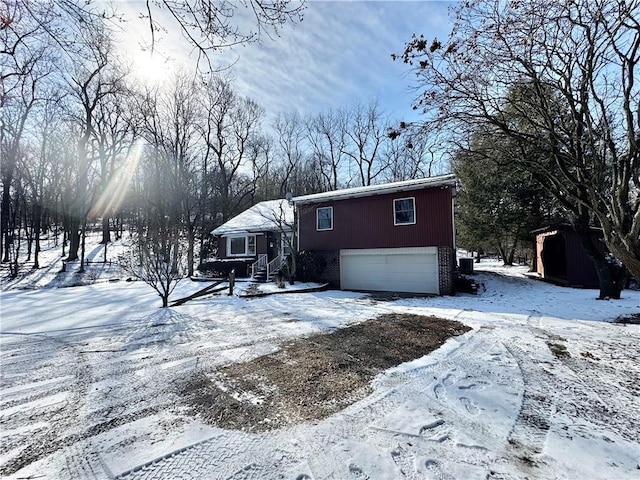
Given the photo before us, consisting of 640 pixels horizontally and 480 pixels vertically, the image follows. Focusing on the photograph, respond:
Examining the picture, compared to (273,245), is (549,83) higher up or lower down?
higher up

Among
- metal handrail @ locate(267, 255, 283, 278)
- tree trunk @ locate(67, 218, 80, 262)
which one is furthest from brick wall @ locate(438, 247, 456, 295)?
tree trunk @ locate(67, 218, 80, 262)

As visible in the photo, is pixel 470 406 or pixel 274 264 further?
pixel 274 264

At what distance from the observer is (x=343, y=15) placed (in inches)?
221

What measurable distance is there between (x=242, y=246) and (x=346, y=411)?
17.7 m

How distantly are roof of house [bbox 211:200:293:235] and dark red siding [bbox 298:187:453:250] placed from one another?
66.0 inches

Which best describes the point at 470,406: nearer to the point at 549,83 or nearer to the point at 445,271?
the point at 549,83

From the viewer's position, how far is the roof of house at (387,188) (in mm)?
13109

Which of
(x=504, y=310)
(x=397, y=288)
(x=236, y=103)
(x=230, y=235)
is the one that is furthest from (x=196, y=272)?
(x=504, y=310)

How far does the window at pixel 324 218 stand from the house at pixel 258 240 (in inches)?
59.3

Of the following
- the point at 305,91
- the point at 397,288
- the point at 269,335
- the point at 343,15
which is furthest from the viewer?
the point at 397,288

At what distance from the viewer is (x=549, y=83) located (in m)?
6.97

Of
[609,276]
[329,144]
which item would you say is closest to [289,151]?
[329,144]

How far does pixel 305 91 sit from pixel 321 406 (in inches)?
487

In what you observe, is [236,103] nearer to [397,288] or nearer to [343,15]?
[397,288]
